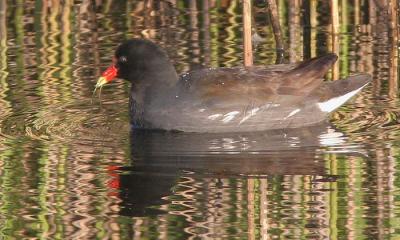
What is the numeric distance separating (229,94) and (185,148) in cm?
77

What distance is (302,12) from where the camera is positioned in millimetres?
12617

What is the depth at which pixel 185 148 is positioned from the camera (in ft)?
27.4

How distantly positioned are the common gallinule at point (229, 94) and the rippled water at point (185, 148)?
129 mm

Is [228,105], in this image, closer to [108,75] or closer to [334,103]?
[334,103]

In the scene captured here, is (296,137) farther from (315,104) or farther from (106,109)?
(106,109)

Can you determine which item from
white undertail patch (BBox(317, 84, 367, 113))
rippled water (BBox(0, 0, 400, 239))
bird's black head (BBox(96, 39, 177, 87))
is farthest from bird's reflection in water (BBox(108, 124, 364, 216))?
bird's black head (BBox(96, 39, 177, 87))

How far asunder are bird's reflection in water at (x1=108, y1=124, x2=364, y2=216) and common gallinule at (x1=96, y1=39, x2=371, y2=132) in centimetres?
11

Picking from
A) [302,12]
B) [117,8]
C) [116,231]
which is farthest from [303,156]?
[117,8]

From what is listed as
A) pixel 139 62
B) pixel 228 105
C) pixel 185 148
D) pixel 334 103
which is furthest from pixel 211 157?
pixel 139 62

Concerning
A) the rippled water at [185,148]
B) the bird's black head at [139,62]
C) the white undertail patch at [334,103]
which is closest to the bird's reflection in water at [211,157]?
the rippled water at [185,148]

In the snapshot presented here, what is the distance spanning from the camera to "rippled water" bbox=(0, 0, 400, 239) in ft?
21.6

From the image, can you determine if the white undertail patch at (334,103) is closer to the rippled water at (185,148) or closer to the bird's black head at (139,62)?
the rippled water at (185,148)

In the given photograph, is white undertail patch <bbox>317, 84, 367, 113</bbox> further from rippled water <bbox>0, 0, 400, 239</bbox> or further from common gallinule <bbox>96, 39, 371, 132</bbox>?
rippled water <bbox>0, 0, 400, 239</bbox>

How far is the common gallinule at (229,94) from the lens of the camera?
8.93 m
